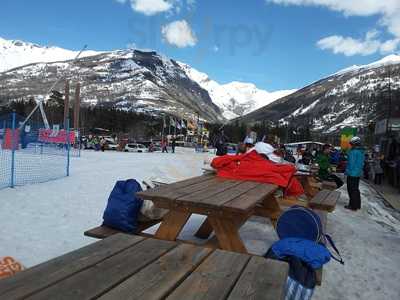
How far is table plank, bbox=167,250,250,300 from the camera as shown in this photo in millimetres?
1961

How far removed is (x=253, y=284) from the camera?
2.11 meters

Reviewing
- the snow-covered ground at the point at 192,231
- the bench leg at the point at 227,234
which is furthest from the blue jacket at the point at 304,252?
the snow-covered ground at the point at 192,231

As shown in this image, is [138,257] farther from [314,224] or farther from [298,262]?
[314,224]

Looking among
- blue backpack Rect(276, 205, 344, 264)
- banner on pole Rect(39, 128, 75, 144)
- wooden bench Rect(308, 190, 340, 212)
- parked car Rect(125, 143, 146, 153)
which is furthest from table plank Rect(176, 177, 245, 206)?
parked car Rect(125, 143, 146, 153)

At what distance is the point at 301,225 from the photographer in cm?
413

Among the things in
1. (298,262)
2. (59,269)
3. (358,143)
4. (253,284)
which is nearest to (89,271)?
(59,269)

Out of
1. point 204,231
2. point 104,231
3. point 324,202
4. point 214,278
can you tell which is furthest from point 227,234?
point 324,202

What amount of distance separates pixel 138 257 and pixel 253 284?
0.69m

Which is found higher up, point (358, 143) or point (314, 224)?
point (358, 143)

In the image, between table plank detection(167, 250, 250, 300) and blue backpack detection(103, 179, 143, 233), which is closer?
table plank detection(167, 250, 250, 300)

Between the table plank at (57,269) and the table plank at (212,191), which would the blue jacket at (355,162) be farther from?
the table plank at (57,269)

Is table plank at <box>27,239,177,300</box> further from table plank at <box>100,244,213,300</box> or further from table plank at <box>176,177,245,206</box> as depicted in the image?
table plank at <box>176,177,245,206</box>

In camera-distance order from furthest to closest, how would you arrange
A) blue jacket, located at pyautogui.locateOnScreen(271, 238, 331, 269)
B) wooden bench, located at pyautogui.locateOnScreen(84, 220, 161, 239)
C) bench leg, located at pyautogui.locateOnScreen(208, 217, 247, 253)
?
wooden bench, located at pyautogui.locateOnScreen(84, 220, 161, 239), bench leg, located at pyautogui.locateOnScreen(208, 217, 247, 253), blue jacket, located at pyautogui.locateOnScreen(271, 238, 331, 269)

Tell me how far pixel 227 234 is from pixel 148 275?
1.63 metres
